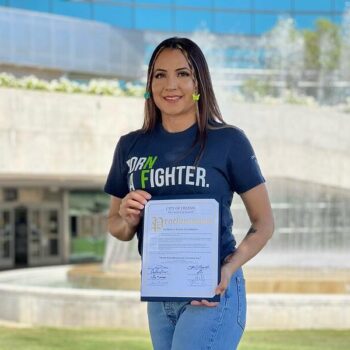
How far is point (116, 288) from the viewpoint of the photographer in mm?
14016

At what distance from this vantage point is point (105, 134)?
843 inches

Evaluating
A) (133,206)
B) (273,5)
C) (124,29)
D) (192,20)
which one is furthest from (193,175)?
(273,5)

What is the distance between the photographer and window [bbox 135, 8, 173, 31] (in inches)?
1651

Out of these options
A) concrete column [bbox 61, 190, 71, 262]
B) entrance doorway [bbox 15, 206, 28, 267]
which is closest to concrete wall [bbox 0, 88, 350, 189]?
entrance doorway [bbox 15, 206, 28, 267]

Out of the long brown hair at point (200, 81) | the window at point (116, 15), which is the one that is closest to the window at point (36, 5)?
the window at point (116, 15)

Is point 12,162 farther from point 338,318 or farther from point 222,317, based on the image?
point 222,317

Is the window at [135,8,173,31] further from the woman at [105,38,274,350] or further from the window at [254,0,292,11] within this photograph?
the woman at [105,38,274,350]

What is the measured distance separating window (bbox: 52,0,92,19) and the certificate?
37.3 metres

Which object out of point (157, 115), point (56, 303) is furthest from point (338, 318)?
point (157, 115)

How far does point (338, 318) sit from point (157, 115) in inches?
331

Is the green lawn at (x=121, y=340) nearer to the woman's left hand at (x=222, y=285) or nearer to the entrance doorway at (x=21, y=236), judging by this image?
the woman's left hand at (x=222, y=285)

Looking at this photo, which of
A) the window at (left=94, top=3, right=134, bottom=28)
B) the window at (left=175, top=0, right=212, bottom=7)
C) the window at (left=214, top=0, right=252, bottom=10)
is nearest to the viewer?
the window at (left=94, top=3, right=134, bottom=28)

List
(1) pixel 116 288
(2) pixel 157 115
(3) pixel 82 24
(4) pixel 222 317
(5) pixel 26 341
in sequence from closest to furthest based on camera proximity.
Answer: (4) pixel 222 317, (2) pixel 157 115, (5) pixel 26 341, (1) pixel 116 288, (3) pixel 82 24

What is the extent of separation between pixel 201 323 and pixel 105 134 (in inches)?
732
